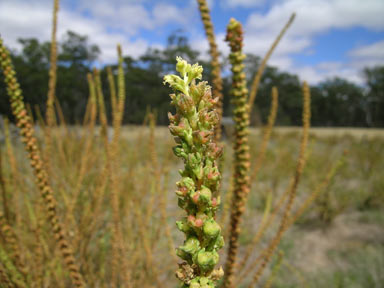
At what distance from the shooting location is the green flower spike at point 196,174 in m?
0.33

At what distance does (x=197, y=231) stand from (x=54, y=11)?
1.02 m

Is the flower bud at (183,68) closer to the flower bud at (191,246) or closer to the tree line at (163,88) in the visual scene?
the flower bud at (191,246)

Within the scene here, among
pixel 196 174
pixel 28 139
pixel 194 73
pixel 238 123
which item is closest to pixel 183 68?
pixel 194 73

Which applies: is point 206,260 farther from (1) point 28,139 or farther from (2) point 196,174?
(1) point 28,139

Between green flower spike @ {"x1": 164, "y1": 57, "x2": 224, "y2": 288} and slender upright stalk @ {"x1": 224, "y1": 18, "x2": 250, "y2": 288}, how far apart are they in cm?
42

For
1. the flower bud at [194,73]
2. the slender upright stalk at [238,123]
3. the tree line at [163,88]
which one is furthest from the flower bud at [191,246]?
the tree line at [163,88]

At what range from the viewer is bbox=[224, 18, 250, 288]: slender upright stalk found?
0.77m

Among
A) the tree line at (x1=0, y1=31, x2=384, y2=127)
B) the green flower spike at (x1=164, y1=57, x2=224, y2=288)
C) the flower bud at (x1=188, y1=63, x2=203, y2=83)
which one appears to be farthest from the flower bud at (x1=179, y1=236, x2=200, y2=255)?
the tree line at (x1=0, y1=31, x2=384, y2=127)

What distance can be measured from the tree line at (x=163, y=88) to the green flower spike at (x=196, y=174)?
16.9 m

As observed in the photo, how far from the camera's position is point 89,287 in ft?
4.20

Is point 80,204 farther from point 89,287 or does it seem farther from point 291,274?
point 291,274

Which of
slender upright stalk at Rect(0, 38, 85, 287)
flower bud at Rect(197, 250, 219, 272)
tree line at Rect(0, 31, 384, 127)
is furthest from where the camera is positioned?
tree line at Rect(0, 31, 384, 127)

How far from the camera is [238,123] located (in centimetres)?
78

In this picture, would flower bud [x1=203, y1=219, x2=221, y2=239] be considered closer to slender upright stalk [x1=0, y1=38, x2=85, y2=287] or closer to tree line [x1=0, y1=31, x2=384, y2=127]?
slender upright stalk [x1=0, y1=38, x2=85, y2=287]
